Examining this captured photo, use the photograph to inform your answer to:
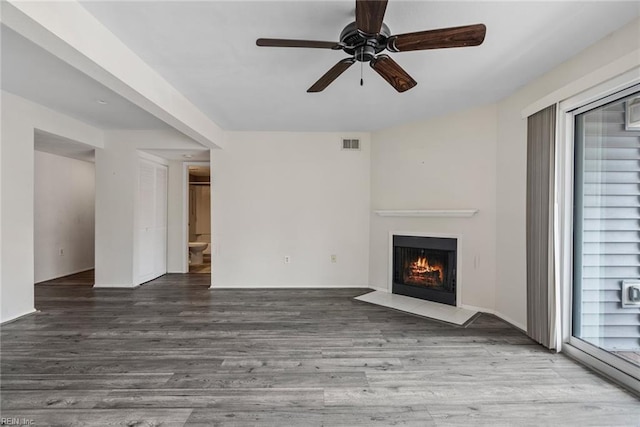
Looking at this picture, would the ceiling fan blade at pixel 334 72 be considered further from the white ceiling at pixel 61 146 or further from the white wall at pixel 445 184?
the white ceiling at pixel 61 146

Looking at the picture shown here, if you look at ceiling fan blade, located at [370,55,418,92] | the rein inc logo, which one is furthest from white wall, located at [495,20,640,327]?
the rein inc logo

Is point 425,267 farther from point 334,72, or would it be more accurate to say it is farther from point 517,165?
point 334,72

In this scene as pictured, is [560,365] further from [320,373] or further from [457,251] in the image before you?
[320,373]

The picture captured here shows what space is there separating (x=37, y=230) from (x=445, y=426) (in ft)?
21.3

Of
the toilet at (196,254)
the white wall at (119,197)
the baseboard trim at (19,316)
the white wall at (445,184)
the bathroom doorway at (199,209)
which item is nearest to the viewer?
the baseboard trim at (19,316)

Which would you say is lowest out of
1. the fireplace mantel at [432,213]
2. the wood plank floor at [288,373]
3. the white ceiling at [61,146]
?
the wood plank floor at [288,373]

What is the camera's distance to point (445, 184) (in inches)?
148

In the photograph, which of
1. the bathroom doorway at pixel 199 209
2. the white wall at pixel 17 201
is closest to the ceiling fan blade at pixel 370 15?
the white wall at pixel 17 201

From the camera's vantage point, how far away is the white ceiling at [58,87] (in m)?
2.31

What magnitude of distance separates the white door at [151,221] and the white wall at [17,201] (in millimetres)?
1344

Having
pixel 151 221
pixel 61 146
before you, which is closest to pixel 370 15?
pixel 151 221

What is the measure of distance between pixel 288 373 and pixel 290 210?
2782mm

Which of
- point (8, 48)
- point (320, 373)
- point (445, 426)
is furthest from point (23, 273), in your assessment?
point (445, 426)

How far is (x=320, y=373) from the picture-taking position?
7.04 ft
